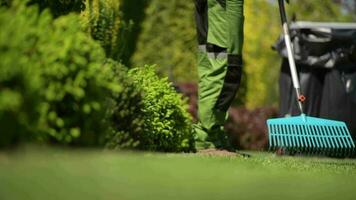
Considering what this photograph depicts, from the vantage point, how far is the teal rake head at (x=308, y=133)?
5.02 metres

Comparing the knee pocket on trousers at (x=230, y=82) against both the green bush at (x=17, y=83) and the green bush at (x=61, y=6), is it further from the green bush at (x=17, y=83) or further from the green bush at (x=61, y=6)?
the green bush at (x=17, y=83)

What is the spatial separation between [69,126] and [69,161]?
1.04 ft

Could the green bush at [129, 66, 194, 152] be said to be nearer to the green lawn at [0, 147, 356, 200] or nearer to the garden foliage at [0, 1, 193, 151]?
the garden foliage at [0, 1, 193, 151]

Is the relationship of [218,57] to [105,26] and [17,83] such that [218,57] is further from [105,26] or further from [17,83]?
[17,83]

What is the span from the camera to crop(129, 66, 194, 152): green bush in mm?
4793

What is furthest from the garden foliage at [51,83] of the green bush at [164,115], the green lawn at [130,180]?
the green bush at [164,115]

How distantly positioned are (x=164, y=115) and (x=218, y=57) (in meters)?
0.64

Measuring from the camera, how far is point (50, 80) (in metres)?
2.65

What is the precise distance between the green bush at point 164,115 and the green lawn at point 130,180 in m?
1.60

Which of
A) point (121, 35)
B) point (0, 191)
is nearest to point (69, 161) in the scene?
point (0, 191)

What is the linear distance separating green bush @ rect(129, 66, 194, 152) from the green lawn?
5.24ft

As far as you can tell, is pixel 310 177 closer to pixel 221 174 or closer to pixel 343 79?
pixel 221 174

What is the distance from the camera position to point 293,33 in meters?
7.60

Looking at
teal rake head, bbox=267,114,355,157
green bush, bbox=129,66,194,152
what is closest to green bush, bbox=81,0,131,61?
green bush, bbox=129,66,194,152
